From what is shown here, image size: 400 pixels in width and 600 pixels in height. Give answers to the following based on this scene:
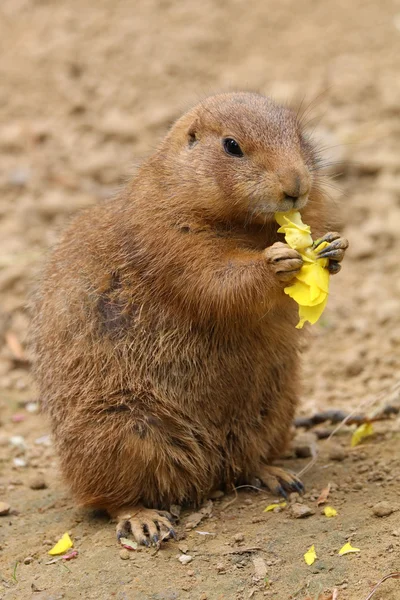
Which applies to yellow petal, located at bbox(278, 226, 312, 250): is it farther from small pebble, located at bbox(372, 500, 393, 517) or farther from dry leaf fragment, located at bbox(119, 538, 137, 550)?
dry leaf fragment, located at bbox(119, 538, 137, 550)

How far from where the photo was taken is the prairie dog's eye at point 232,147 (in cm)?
530

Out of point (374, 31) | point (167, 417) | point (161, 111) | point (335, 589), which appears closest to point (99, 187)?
point (161, 111)

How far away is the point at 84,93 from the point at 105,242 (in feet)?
21.4

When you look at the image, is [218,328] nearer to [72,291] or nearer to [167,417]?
[167,417]

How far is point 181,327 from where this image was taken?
18.0ft

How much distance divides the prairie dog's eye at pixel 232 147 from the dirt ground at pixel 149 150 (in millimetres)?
1341

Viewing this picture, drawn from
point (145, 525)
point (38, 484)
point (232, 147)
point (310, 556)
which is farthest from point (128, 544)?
point (232, 147)

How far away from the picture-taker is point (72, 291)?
18.8ft

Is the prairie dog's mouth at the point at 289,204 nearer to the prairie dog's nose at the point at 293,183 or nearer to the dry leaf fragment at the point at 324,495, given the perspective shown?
the prairie dog's nose at the point at 293,183

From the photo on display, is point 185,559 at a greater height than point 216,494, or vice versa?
point 216,494

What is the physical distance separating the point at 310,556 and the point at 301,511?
1.68 feet

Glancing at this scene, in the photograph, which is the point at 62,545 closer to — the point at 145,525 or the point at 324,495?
the point at 145,525

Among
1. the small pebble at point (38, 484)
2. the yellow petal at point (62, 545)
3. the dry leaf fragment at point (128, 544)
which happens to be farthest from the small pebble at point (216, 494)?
the small pebble at point (38, 484)

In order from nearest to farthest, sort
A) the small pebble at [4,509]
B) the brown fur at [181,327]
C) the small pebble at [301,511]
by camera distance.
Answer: the brown fur at [181,327], the small pebble at [301,511], the small pebble at [4,509]
